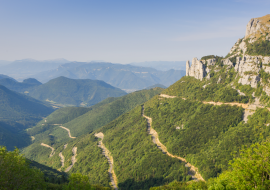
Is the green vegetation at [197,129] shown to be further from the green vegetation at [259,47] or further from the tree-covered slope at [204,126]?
the green vegetation at [259,47]

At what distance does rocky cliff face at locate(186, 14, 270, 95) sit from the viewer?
4870 inches

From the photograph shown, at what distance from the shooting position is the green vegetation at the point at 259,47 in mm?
128425

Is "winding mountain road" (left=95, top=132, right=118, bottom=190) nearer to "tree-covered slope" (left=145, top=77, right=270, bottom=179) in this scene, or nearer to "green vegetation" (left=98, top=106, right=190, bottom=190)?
"green vegetation" (left=98, top=106, right=190, bottom=190)

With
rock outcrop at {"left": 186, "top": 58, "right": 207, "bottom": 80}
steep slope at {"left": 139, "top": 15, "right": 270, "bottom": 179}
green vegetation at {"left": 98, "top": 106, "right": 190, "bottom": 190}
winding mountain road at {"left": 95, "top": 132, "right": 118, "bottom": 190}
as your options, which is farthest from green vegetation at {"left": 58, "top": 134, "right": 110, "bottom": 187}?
rock outcrop at {"left": 186, "top": 58, "right": 207, "bottom": 80}

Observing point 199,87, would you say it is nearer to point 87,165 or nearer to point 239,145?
point 239,145

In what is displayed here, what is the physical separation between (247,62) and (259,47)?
17396mm

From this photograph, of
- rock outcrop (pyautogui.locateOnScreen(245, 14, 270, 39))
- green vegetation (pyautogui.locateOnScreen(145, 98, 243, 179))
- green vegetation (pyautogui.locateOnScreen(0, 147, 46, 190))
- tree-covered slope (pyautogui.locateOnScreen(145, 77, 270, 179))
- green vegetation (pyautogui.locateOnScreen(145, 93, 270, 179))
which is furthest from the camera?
rock outcrop (pyautogui.locateOnScreen(245, 14, 270, 39))

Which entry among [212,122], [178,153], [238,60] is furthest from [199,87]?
[178,153]

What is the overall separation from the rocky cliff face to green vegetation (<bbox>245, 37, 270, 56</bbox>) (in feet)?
9.96

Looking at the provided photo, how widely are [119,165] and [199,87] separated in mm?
105669

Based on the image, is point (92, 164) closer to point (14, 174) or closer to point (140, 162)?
point (140, 162)

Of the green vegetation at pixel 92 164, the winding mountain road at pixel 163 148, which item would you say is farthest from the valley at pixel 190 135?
the green vegetation at pixel 92 164

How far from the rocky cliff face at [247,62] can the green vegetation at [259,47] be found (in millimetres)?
3036

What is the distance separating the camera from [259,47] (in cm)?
13525
